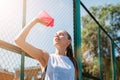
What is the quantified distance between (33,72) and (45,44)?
Answer: 15.4 inches

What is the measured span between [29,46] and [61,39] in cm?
27

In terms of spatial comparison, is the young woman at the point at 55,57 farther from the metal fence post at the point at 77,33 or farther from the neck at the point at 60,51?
the metal fence post at the point at 77,33

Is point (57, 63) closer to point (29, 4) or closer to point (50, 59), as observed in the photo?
point (50, 59)

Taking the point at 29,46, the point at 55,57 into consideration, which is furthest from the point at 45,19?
the point at 55,57

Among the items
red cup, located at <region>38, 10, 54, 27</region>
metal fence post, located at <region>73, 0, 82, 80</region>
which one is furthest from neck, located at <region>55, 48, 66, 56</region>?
metal fence post, located at <region>73, 0, 82, 80</region>

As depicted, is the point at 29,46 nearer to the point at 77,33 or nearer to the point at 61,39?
the point at 61,39

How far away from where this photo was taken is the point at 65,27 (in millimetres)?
4008

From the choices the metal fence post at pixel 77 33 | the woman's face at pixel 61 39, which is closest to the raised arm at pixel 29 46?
the woman's face at pixel 61 39

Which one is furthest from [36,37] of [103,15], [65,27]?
[103,15]

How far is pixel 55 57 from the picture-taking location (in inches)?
92.6

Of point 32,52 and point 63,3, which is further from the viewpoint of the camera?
point 63,3

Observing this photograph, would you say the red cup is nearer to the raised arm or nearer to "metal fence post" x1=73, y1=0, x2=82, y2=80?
the raised arm

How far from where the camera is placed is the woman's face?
7.63 ft

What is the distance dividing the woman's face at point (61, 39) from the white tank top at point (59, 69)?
103mm
